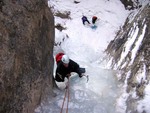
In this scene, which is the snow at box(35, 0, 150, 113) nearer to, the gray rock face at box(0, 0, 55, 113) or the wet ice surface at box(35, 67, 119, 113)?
the wet ice surface at box(35, 67, 119, 113)

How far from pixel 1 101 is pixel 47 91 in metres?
2.27

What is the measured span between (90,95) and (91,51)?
18.2 ft

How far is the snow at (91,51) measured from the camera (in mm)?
5945

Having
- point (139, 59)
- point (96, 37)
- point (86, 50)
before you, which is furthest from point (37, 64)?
point (96, 37)

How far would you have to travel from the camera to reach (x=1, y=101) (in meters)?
3.74

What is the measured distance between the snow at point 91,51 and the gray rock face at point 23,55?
0.60 metres

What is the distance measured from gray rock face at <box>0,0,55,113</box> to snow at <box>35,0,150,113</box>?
601 mm

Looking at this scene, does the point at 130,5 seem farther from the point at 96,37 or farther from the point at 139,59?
the point at 139,59

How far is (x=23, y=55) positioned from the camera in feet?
15.1

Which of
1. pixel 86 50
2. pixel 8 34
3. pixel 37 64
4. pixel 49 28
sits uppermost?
pixel 8 34

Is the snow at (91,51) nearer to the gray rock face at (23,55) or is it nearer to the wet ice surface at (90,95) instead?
the wet ice surface at (90,95)

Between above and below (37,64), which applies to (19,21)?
above

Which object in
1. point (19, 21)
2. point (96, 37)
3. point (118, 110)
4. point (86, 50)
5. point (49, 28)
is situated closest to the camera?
point (19, 21)

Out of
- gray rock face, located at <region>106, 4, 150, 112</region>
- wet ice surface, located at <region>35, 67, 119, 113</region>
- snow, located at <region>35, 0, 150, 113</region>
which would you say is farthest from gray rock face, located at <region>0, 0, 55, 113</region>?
gray rock face, located at <region>106, 4, 150, 112</region>
